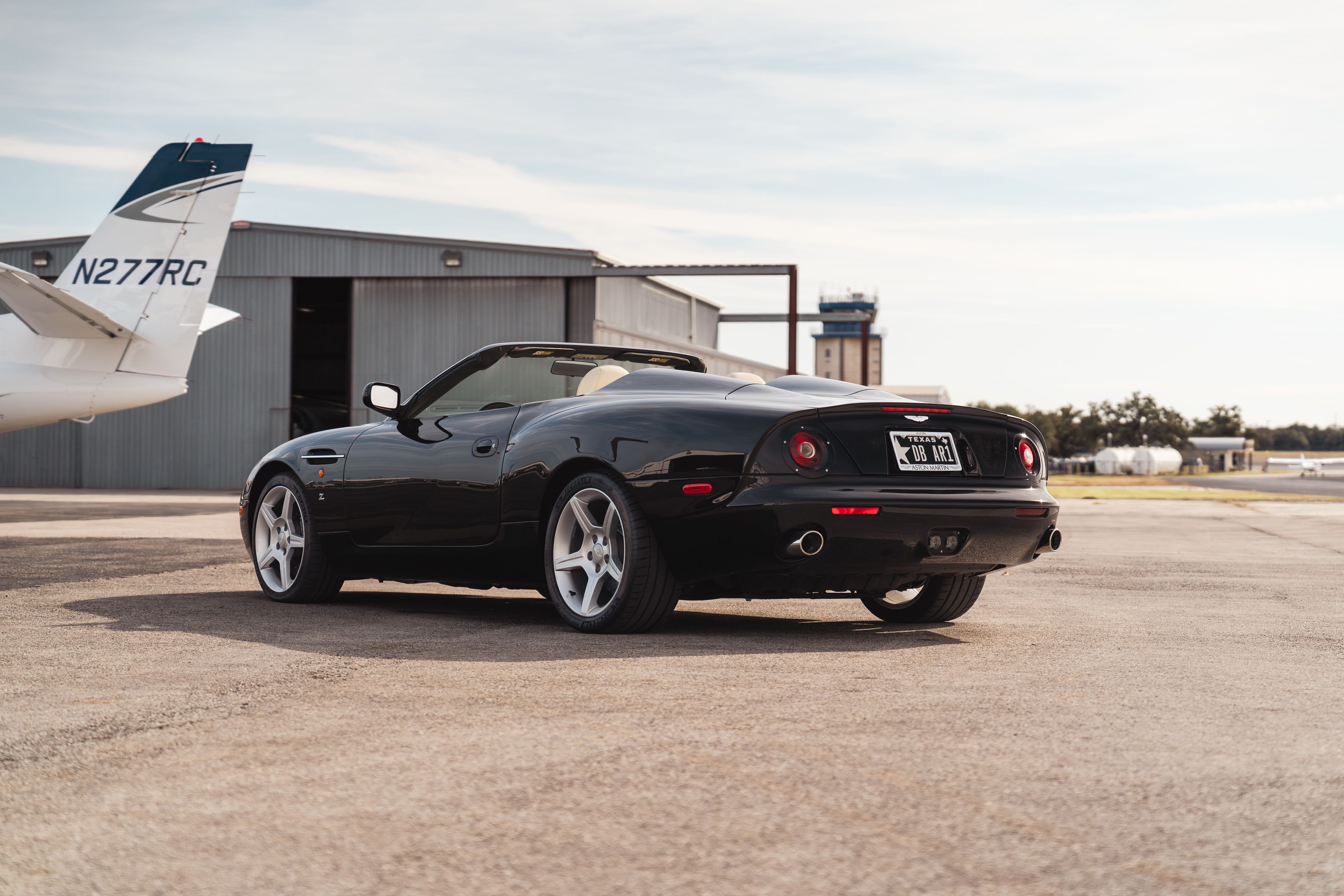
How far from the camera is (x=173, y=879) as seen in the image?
2264 millimetres

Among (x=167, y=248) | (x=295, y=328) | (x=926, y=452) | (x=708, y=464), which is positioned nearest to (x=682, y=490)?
(x=708, y=464)

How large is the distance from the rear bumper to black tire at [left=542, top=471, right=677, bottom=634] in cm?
8

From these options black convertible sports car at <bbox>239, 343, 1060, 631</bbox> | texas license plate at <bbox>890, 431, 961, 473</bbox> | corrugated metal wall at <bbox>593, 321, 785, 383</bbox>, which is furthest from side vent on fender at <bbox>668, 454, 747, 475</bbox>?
corrugated metal wall at <bbox>593, 321, 785, 383</bbox>

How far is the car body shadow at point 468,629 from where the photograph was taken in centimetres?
499

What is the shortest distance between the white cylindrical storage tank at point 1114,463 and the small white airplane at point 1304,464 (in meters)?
12.4

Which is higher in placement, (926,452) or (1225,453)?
(926,452)

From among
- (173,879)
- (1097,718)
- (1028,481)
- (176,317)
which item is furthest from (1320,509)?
(173,879)

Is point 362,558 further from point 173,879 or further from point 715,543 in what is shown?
point 173,879

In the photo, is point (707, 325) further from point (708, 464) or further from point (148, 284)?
point (708, 464)

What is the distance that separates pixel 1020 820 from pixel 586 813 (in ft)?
2.73

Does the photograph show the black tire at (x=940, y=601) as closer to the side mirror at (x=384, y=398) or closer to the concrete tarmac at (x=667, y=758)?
the concrete tarmac at (x=667, y=758)

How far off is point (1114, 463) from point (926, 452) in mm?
104287

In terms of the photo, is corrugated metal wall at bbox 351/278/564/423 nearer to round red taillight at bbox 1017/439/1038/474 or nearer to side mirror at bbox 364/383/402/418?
side mirror at bbox 364/383/402/418

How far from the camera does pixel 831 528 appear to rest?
4992 millimetres
